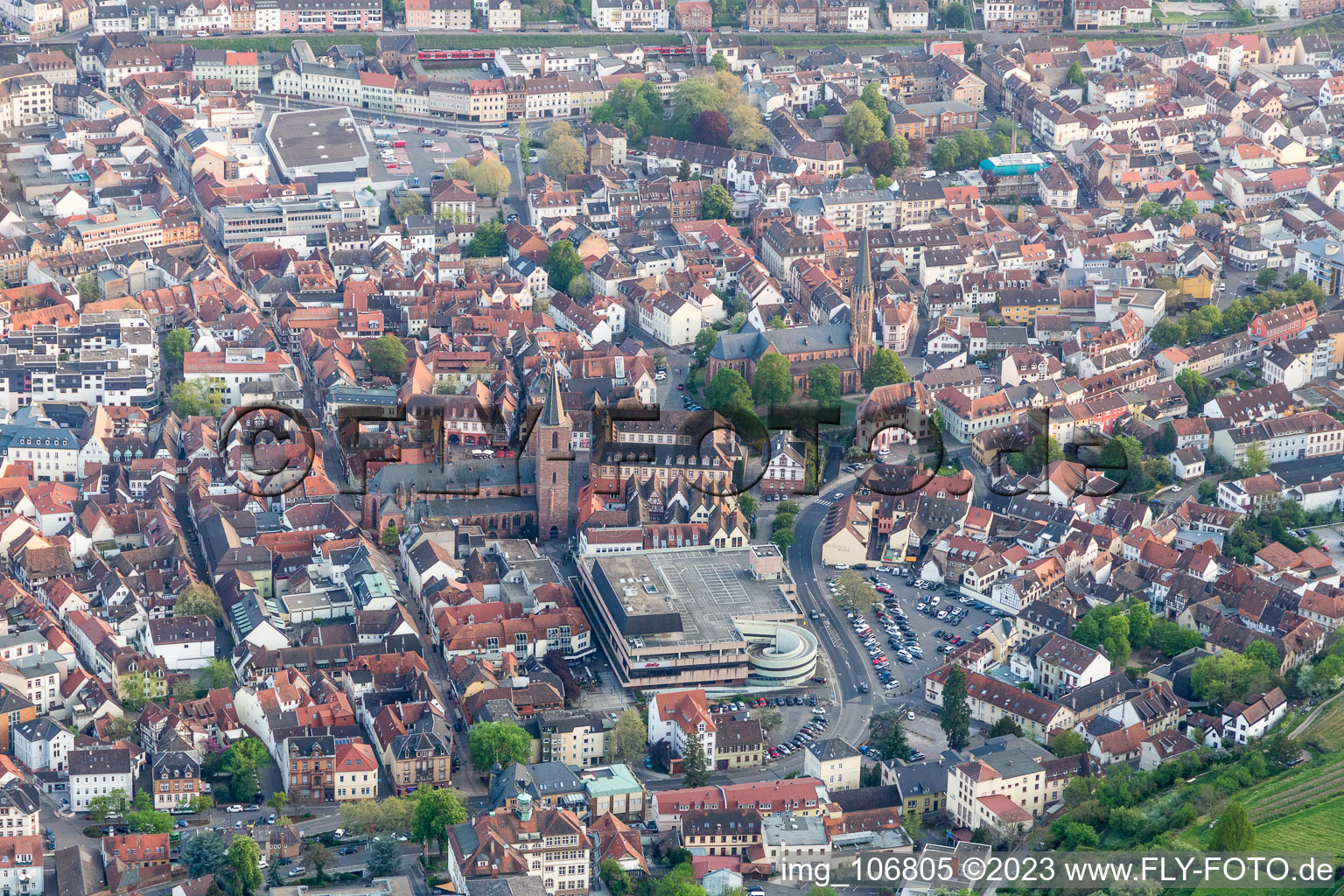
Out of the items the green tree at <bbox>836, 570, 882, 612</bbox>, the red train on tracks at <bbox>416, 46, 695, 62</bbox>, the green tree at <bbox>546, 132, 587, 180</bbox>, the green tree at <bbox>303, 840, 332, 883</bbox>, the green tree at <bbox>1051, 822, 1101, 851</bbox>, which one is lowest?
the green tree at <bbox>1051, 822, 1101, 851</bbox>

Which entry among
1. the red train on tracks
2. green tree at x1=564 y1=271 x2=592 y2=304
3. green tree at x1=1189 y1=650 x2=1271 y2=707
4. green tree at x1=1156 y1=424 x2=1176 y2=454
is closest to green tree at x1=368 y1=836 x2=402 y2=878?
green tree at x1=1189 y1=650 x2=1271 y2=707

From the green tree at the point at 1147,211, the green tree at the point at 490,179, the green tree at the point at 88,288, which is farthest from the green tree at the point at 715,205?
the green tree at the point at 88,288

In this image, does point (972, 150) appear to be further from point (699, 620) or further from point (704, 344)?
point (699, 620)

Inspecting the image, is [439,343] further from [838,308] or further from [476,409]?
[838,308]

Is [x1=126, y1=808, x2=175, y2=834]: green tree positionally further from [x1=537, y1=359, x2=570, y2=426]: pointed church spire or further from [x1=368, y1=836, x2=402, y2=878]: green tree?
[x1=537, y1=359, x2=570, y2=426]: pointed church spire

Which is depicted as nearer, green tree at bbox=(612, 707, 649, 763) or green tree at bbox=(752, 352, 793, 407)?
green tree at bbox=(612, 707, 649, 763)

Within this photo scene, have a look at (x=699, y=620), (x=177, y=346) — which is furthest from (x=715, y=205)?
(x=699, y=620)

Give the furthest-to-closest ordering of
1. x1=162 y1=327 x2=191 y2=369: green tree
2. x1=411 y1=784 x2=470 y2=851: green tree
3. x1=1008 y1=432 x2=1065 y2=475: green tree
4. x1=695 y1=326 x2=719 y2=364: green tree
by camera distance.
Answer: x1=695 y1=326 x2=719 y2=364: green tree, x1=162 y1=327 x2=191 y2=369: green tree, x1=1008 y1=432 x2=1065 y2=475: green tree, x1=411 y1=784 x2=470 y2=851: green tree
